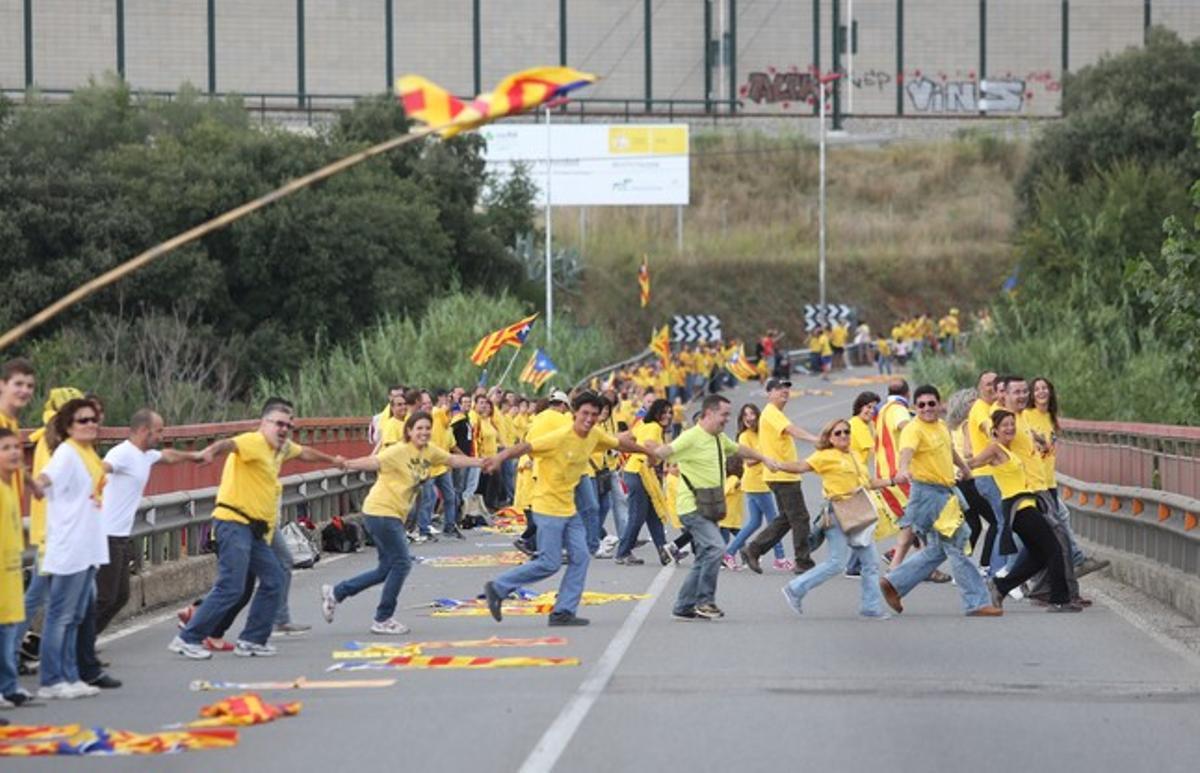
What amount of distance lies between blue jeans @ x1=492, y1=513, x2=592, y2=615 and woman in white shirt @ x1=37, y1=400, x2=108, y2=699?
4.12 m

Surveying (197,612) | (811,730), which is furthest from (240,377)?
(811,730)

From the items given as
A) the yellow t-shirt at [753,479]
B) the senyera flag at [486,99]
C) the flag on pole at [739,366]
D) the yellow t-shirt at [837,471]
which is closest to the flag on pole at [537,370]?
the flag on pole at [739,366]

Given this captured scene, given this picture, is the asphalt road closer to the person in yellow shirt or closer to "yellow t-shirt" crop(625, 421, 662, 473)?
the person in yellow shirt

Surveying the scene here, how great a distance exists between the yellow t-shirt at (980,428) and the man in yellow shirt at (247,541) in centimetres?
607

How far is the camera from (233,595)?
15.3 metres

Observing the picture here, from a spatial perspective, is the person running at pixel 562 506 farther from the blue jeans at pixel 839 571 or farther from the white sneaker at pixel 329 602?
the blue jeans at pixel 839 571

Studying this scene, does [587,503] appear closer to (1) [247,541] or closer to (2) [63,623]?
(1) [247,541]

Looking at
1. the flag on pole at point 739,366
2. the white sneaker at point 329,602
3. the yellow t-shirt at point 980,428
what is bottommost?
the flag on pole at point 739,366

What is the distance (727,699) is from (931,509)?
551 cm

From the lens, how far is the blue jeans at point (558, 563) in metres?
17.0

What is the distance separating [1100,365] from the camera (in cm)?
3944

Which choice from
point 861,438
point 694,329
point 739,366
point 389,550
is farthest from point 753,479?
point 694,329

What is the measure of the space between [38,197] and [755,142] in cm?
4597

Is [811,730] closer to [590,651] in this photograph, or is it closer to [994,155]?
[590,651]
